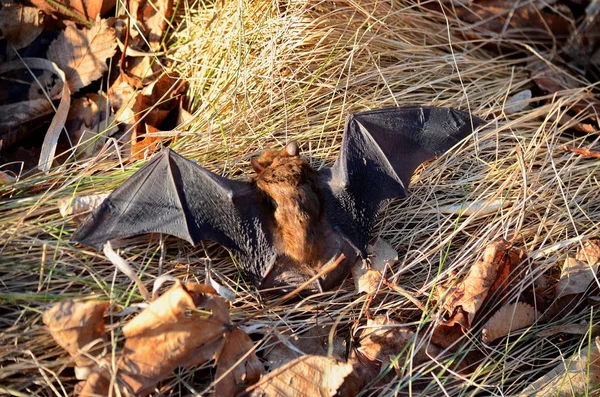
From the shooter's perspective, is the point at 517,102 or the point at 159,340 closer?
the point at 159,340

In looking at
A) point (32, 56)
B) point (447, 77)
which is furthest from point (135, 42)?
point (447, 77)

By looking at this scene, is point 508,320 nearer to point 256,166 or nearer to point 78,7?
point 256,166

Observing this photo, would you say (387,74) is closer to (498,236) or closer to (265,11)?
(265,11)

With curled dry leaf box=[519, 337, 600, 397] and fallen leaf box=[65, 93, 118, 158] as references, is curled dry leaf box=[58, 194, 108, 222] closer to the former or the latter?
fallen leaf box=[65, 93, 118, 158]

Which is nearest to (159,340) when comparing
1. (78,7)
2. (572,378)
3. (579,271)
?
(572,378)

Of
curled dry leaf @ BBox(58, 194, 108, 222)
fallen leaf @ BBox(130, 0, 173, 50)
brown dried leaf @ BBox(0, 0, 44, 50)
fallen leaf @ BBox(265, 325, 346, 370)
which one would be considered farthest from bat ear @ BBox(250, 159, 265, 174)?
brown dried leaf @ BBox(0, 0, 44, 50)
